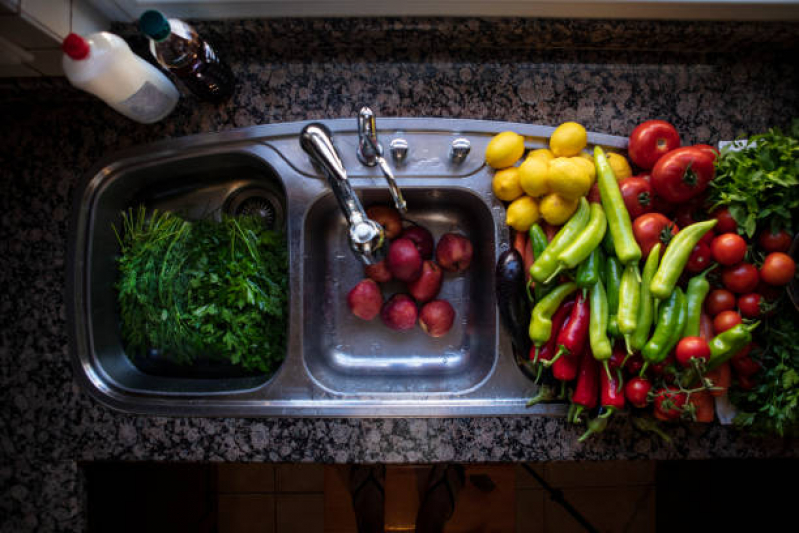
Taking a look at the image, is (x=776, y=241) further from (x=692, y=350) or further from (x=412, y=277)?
(x=412, y=277)

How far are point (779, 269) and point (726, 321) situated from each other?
0.50 feet

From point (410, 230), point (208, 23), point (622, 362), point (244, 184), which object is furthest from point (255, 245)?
point (622, 362)

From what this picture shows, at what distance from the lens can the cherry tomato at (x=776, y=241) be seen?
927mm

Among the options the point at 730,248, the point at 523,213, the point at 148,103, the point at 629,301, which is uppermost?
the point at 148,103

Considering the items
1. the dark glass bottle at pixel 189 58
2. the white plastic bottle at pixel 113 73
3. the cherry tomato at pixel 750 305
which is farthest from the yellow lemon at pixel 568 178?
the white plastic bottle at pixel 113 73

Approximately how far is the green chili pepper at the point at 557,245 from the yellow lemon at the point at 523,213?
0.26 ft

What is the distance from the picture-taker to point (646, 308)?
91 centimetres

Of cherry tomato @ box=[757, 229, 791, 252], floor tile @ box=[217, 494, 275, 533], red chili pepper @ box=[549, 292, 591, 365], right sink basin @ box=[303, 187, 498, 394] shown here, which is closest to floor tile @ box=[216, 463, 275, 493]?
floor tile @ box=[217, 494, 275, 533]

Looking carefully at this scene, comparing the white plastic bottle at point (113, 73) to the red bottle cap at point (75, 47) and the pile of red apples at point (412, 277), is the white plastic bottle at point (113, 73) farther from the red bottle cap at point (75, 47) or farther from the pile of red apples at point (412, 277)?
the pile of red apples at point (412, 277)

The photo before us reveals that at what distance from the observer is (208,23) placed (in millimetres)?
1051

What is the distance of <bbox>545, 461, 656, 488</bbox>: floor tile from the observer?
1.74 meters

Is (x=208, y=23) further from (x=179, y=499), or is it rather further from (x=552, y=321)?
(x=179, y=499)

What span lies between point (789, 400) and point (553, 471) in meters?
1.01

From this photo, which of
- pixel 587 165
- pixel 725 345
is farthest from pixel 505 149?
pixel 725 345
